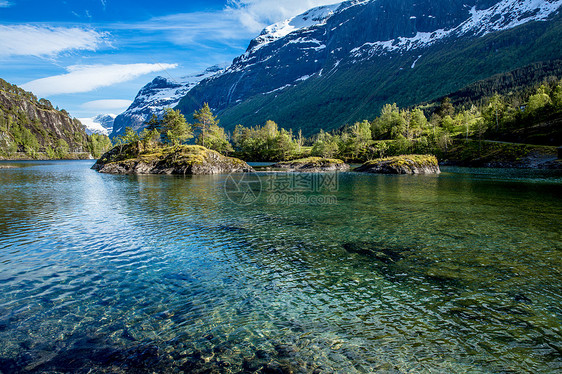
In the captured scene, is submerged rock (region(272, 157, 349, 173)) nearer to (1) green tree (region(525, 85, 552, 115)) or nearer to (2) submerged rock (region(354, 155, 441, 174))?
(2) submerged rock (region(354, 155, 441, 174))

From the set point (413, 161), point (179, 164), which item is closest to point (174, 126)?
point (179, 164)

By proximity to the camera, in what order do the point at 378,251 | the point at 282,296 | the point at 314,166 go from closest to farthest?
1. the point at 282,296
2. the point at 378,251
3. the point at 314,166

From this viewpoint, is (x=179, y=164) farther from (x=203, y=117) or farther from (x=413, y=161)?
(x=413, y=161)

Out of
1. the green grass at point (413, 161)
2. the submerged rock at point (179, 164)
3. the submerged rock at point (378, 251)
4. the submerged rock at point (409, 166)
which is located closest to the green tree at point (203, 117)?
the submerged rock at point (179, 164)

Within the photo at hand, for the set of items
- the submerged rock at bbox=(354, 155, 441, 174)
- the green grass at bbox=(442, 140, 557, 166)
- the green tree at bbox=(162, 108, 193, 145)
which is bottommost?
the submerged rock at bbox=(354, 155, 441, 174)

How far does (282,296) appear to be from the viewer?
14312mm

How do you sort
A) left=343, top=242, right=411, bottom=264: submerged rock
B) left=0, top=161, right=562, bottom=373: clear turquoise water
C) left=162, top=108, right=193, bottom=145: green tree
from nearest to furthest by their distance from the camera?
left=0, top=161, right=562, bottom=373: clear turquoise water → left=343, top=242, right=411, bottom=264: submerged rock → left=162, top=108, right=193, bottom=145: green tree

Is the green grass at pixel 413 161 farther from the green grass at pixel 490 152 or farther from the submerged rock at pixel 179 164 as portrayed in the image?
the submerged rock at pixel 179 164

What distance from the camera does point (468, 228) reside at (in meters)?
26.7

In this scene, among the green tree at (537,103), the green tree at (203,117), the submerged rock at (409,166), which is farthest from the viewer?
the green tree at (203,117)

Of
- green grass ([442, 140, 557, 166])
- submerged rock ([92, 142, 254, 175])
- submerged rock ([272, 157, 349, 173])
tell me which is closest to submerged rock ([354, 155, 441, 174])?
submerged rock ([272, 157, 349, 173])

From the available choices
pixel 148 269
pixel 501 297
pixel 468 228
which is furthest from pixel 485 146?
pixel 148 269

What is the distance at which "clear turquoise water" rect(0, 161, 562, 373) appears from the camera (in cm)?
985

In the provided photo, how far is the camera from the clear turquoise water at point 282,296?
9852 millimetres
